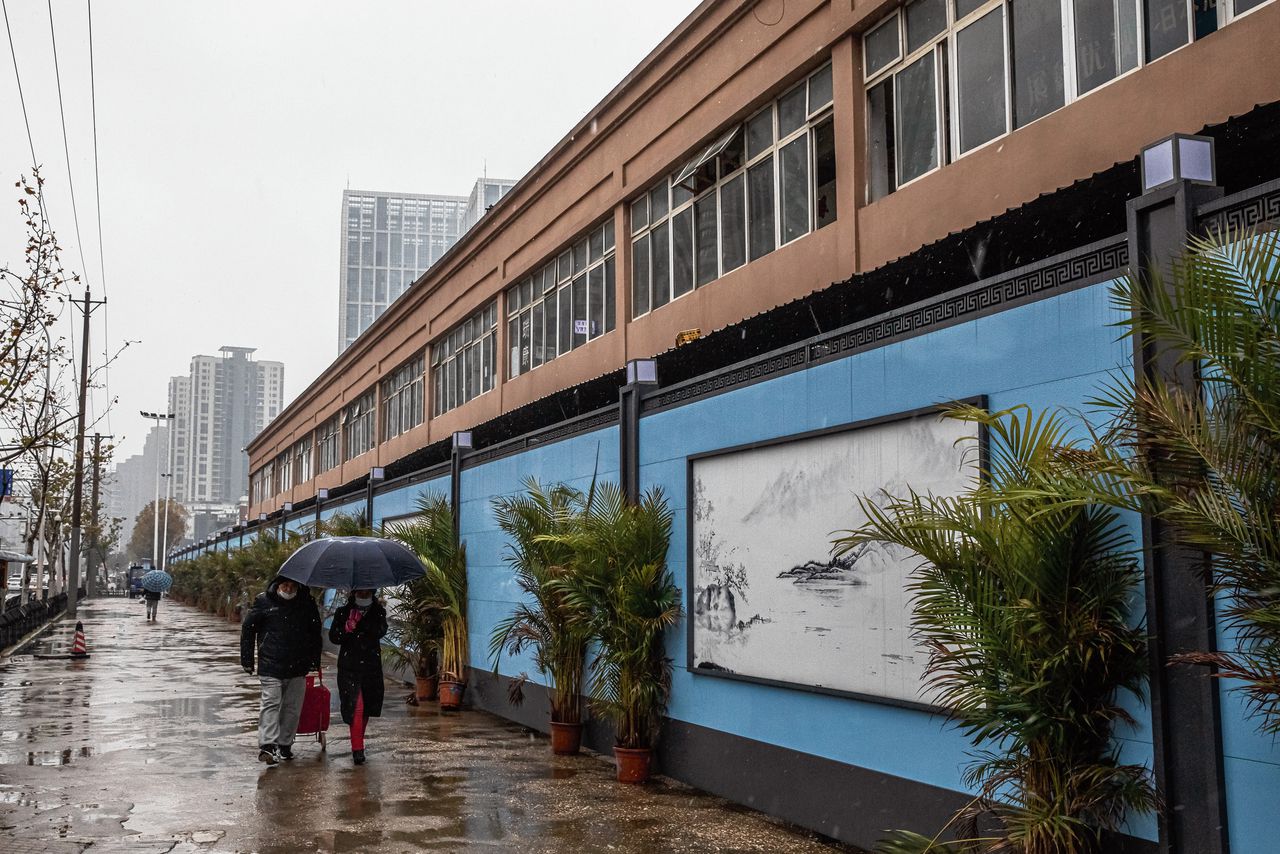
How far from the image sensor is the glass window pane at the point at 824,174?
13.7 m

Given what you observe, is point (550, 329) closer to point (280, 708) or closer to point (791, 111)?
point (791, 111)

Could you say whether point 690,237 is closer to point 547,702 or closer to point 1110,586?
point 547,702

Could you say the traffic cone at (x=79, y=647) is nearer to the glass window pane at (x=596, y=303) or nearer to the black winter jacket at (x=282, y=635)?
the glass window pane at (x=596, y=303)

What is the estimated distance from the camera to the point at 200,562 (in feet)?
178

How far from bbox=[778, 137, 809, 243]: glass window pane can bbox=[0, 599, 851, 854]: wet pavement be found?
6.40 meters

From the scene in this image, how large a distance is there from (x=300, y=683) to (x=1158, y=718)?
8.63 m

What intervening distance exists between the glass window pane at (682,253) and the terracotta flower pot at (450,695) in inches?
240

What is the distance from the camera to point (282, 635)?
11.8 metres

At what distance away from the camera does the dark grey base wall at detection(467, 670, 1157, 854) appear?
7.68 meters

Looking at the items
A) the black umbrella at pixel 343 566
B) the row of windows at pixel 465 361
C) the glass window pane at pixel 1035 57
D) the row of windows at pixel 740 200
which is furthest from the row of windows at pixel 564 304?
the glass window pane at pixel 1035 57

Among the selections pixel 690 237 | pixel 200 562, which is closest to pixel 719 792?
pixel 690 237

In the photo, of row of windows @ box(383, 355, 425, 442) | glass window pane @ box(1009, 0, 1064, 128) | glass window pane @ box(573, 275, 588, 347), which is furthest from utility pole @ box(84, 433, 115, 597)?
glass window pane @ box(1009, 0, 1064, 128)

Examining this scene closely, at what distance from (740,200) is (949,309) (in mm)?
8211

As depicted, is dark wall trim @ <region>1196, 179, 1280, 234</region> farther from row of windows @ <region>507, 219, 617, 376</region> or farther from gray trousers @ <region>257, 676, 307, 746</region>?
row of windows @ <region>507, 219, 617, 376</region>
